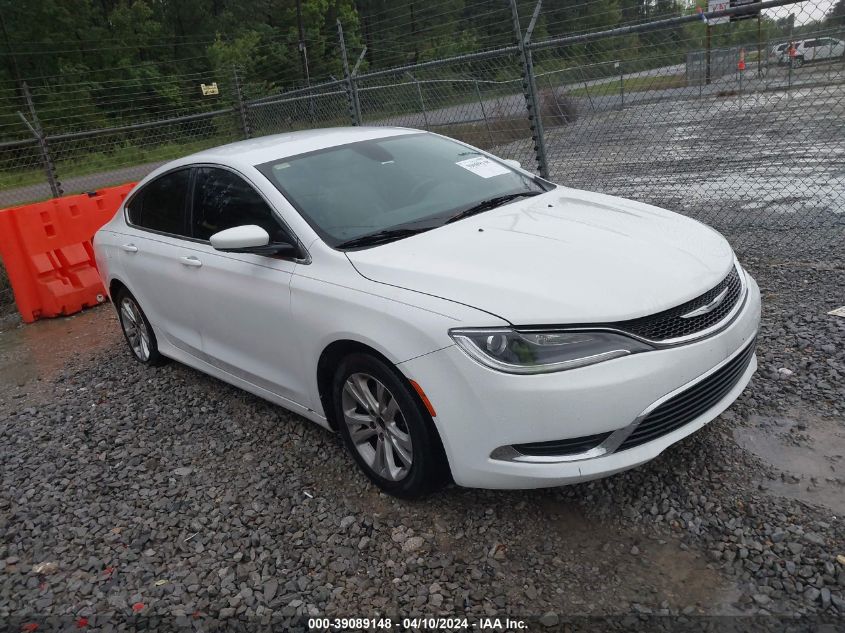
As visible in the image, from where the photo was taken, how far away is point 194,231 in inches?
171

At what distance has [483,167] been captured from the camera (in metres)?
4.32

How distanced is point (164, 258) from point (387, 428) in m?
2.22

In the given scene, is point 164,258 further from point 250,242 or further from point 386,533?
point 386,533

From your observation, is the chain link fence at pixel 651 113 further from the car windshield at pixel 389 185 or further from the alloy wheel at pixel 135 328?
the alloy wheel at pixel 135 328

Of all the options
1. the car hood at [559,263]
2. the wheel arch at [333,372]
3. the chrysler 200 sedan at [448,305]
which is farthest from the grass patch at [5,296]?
the car hood at [559,263]

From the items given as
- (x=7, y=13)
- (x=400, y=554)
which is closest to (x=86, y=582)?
(x=400, y=554)

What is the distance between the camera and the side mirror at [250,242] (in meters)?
3.47

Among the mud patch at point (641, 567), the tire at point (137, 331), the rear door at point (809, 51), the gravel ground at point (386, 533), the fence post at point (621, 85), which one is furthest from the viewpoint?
the fence post at point (621, 85)

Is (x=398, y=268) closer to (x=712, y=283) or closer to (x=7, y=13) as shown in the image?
(x=712, y=283)

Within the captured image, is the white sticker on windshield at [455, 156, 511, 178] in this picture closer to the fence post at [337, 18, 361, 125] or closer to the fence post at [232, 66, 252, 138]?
the fence post at [337, 18, 361, 125]

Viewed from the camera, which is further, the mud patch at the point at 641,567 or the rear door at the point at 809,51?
the rear door at the point at 809,51

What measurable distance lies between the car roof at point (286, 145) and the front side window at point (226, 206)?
0.37 ft

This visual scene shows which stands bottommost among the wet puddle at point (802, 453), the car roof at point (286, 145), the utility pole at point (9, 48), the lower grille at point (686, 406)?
the wet puddle at point (802, 453)

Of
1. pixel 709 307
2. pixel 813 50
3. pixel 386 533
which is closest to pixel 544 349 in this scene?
pixel 709 307
